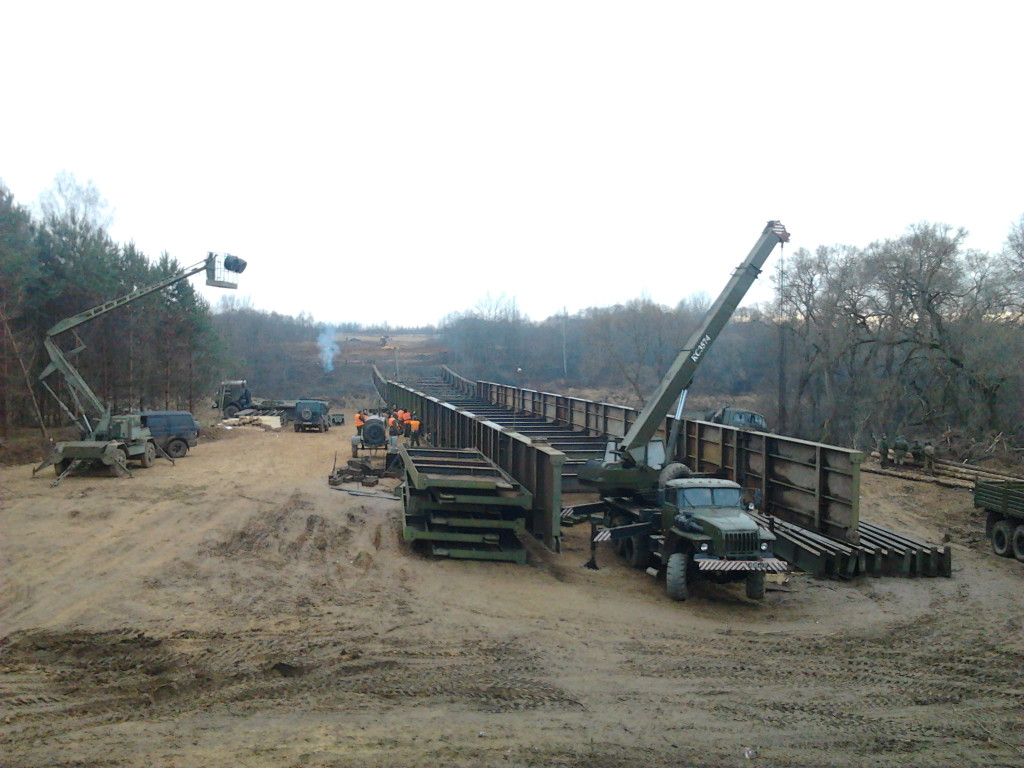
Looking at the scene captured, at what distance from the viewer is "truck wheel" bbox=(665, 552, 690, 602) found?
9797 mm

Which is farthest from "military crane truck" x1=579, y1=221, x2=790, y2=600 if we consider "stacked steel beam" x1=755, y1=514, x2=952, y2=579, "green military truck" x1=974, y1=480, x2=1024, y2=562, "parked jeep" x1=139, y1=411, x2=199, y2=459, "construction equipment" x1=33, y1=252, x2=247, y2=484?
"parked jeep" x1=139, y1=411, x2=199, y2=459

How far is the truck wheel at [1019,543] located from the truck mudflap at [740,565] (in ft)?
20.9

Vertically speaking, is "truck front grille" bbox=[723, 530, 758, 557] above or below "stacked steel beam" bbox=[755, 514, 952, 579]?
above

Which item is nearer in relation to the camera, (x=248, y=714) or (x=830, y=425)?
(x=248, y=714)

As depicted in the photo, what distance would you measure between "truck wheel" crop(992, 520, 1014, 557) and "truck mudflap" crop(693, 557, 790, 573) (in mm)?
6591

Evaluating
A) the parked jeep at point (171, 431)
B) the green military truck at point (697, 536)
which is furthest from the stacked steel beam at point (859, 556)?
the parked jeep at point (171, 431)

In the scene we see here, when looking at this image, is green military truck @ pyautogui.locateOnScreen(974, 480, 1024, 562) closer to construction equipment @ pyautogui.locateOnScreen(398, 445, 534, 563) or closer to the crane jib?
the crane jib

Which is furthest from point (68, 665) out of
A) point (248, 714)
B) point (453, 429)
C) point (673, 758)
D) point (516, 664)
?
point (453, 429)

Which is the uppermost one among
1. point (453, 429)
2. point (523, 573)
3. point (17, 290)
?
point (17, 290)

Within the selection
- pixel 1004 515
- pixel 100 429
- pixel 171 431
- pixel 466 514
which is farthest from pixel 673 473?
pixel 171 431

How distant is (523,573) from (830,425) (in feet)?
102

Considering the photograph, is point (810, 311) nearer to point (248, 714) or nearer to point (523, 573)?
point (523, 573)

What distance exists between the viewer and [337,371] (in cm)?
7162

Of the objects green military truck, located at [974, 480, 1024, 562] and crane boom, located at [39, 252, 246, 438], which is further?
crane boom, located at [39, 252, 246, 438]
